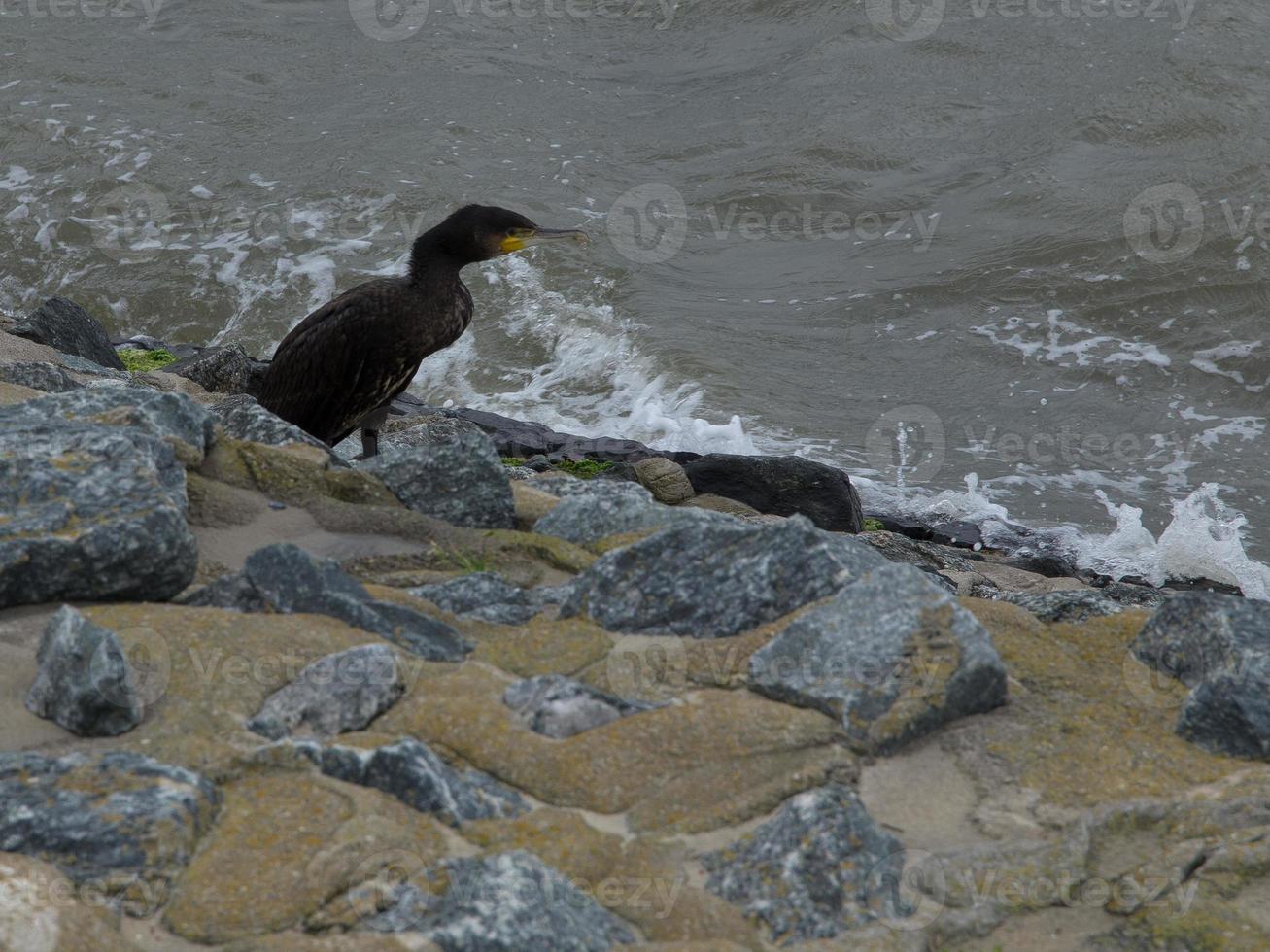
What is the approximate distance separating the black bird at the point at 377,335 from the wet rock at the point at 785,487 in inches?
68.3

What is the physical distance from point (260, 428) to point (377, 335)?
158 centimetres

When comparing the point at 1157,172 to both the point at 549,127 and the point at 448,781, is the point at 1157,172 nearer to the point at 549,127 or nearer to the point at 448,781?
the point at 549,127

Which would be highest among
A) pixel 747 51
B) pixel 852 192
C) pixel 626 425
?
pixel 747 51

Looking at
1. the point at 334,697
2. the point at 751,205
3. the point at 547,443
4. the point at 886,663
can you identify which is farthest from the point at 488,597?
the point at 751,205

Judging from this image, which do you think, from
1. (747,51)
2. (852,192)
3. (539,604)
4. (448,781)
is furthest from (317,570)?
(747,51)

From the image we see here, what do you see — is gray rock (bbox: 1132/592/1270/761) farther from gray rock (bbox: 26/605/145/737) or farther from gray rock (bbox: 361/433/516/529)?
gray rock (bbox: 26/605/145/737)

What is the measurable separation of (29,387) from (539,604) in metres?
2.63

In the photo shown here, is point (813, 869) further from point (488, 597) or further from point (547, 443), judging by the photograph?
point (547, 443)

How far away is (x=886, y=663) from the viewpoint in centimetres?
302

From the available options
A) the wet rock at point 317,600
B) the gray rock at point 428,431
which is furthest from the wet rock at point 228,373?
the wet rock at point 317,600

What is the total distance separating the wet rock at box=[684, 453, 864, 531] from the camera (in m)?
7.43

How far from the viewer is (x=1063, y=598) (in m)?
3.93

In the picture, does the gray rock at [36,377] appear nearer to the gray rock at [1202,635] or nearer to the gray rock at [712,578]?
the gray rock at [712,578]

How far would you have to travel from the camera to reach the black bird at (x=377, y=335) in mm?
6590
